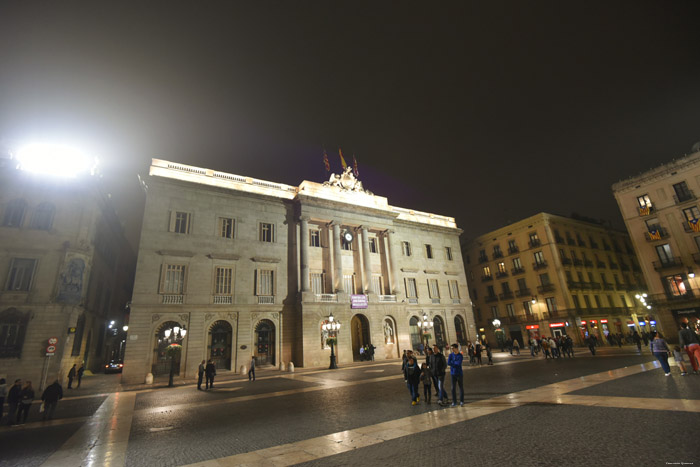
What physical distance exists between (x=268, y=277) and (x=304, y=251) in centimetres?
408

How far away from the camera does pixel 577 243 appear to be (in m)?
44.7

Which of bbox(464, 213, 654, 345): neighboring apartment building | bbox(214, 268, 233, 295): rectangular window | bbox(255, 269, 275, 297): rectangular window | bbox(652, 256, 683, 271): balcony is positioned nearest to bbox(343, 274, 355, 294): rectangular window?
bbox(255, 269, 275, 297): rectangular window

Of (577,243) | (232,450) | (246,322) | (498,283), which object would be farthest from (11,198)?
(577,243)

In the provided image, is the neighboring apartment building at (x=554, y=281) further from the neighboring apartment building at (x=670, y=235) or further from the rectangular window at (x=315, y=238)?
the rectangular window at (x=315, y=238)

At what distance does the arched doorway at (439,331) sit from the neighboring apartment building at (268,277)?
0.44ft

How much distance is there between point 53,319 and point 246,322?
12575 millimetres

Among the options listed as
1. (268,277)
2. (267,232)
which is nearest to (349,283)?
(268,277)

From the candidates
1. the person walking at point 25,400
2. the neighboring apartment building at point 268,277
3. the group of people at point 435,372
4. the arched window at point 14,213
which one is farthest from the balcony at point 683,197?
the arched window at point 14,213

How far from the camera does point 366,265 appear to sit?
1344 inches

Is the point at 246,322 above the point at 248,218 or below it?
below

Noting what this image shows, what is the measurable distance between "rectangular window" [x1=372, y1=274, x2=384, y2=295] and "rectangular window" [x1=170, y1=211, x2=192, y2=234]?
19.1 meters

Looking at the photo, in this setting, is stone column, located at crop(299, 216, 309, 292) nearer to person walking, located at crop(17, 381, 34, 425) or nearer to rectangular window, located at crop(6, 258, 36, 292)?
rectangular window, located at crop(6, 258, 36, 292)

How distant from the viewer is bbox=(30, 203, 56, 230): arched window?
74.4 feet

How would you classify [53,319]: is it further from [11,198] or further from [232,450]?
[232,450]
